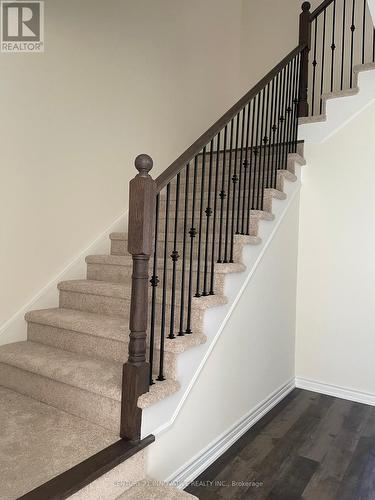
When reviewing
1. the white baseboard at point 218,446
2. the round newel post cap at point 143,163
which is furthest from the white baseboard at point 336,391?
the round newel post cap at point 143,163

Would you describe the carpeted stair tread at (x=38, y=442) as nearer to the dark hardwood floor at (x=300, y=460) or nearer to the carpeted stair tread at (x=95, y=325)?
the carpeted stair tread at (x=95, y=325)

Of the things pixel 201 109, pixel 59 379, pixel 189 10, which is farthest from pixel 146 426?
pixel 189 10

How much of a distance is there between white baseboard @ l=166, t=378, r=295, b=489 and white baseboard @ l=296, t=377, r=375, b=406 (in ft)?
1.47


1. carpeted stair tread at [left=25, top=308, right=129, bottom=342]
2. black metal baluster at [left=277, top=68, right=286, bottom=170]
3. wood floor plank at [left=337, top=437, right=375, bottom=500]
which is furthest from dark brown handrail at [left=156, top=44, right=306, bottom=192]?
wood floor plank at [left=337, top=437, right=375, bottom=500]

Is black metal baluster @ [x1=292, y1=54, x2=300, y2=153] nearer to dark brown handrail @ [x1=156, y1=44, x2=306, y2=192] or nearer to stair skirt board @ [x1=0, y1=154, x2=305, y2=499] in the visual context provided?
dark brown handrail @ [x1=156, y1=44, x2=306, y2=192]

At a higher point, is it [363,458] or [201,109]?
[201,109]

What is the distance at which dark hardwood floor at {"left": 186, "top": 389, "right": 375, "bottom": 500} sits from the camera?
78.5 inches

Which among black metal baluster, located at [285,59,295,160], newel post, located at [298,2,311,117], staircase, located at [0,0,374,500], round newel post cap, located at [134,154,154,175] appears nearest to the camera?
staircase, located at [0,0,374,500]

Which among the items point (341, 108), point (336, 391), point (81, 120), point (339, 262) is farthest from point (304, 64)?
point (336, 391)

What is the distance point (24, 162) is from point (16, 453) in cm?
183

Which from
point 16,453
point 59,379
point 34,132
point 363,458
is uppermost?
point 34,132

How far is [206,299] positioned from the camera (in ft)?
7.13

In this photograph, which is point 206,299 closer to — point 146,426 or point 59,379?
point 146,426

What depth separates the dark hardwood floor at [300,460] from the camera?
200cm
